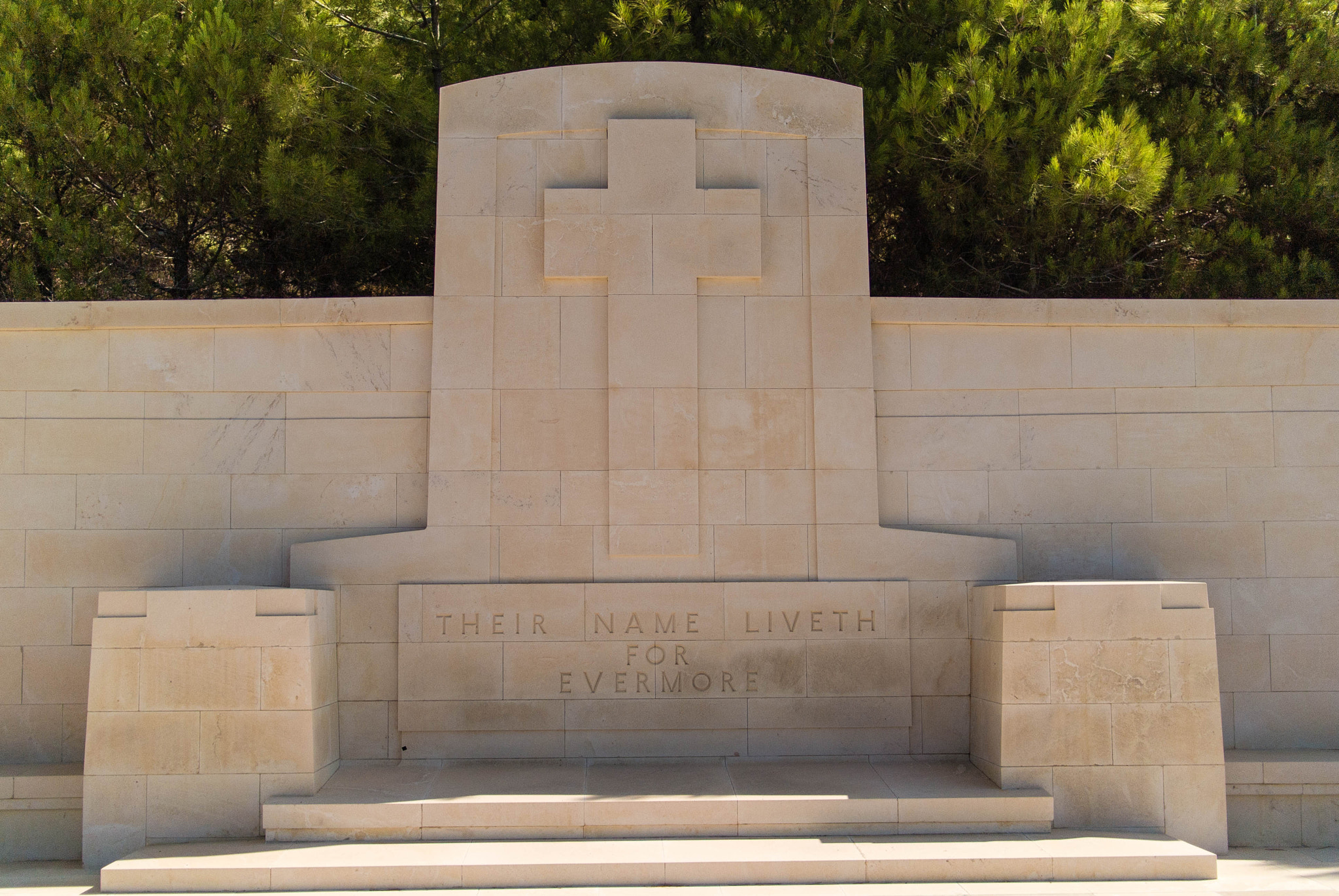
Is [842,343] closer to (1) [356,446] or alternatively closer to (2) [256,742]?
(1) [356,446]

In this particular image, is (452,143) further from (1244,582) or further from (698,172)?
(1244,582)

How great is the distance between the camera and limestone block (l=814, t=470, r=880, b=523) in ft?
30.0

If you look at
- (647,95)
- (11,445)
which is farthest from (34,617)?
(647,95)

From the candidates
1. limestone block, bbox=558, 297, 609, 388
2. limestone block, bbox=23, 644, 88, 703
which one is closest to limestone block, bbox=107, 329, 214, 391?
limestone block, bbox=23, 644, 88, 703

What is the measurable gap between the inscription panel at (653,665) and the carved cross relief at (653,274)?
0.68m

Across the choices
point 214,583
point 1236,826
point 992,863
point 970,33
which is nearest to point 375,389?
point 214,583

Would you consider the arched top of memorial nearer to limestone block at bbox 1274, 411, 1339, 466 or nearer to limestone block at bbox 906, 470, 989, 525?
limestone block at bbox 906, 470, 989, 525

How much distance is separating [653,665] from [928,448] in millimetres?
3130

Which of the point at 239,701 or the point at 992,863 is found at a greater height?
the point at 239,701

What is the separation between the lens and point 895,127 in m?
11.9

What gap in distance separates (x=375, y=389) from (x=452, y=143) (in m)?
2.34

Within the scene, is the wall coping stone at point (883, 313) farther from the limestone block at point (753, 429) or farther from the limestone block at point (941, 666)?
the limestone block at point (941, 666)

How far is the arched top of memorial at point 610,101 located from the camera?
31.1 ft

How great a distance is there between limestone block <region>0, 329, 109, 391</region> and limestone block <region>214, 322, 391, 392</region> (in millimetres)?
1045
